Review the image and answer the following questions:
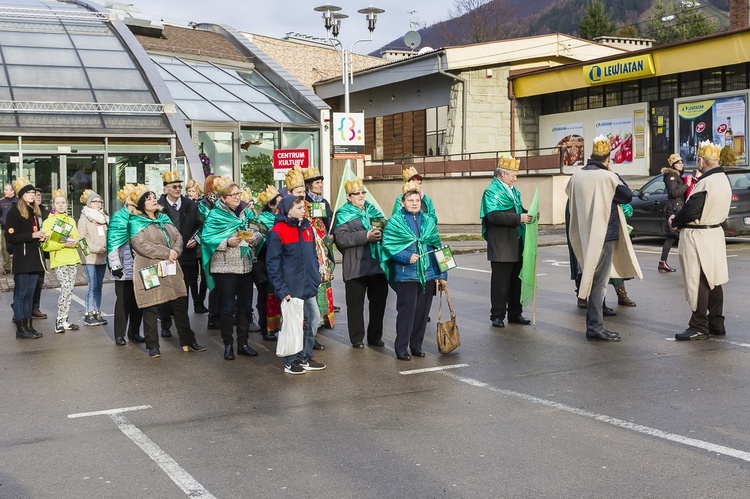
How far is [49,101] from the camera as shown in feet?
76.7

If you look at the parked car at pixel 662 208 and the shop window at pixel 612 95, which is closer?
the parked car at pixel 662 208

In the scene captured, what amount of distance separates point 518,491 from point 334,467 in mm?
1159

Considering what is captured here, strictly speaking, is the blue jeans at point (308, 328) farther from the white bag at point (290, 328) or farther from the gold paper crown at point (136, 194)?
the gold paper crown at point (136, 194)

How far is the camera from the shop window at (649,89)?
30.7 m

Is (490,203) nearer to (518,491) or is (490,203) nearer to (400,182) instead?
(518,491)

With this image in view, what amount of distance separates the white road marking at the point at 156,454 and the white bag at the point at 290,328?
1.41 metres

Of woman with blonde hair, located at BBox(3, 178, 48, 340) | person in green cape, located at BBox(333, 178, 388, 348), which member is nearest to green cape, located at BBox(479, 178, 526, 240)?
person in green cape, located at BBox(333, 178, 388, 348)

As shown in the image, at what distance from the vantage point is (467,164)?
3198 cm

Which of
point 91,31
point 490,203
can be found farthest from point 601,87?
point 490,203

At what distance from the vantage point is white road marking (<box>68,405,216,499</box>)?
5.25m

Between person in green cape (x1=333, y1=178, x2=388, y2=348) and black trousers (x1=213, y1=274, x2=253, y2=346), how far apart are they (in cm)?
105

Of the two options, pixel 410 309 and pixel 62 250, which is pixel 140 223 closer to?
pixel 62 250

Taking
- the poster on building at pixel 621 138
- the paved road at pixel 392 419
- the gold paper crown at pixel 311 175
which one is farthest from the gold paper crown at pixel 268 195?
the poster on building at pixel 621 138

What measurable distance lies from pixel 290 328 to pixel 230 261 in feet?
4.71
